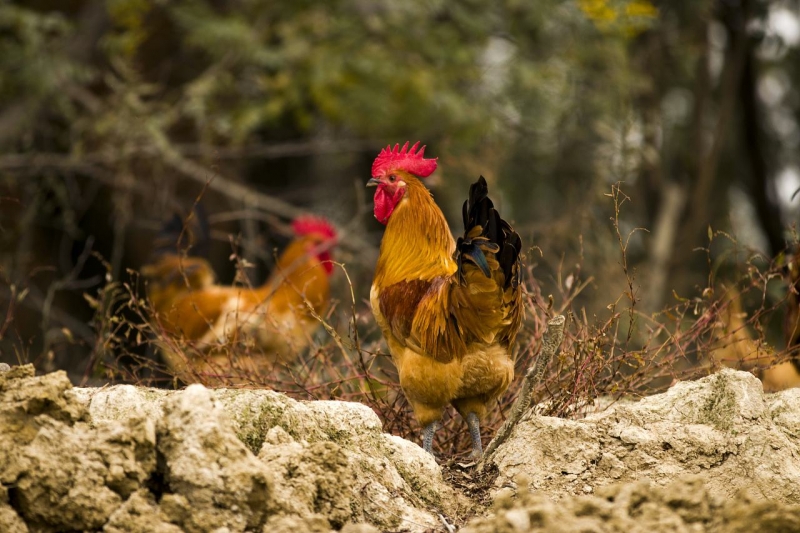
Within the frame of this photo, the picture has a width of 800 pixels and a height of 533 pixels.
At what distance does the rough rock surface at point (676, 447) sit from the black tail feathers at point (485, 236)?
2.39 ft

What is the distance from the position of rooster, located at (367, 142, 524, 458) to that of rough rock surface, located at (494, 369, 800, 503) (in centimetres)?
50

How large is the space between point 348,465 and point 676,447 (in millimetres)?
1416

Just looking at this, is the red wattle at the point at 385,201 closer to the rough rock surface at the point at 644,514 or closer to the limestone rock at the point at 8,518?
the rough rock surface at the point at 644,514

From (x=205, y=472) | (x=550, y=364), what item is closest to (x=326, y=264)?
(x=550, y=364)

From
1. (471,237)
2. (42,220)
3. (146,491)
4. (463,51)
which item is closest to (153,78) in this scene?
(42,220)

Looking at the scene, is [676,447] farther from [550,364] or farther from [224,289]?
[224,289]

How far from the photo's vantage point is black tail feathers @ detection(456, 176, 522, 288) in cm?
436

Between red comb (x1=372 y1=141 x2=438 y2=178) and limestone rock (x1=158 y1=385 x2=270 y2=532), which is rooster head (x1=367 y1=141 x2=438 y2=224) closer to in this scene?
red comb (x1=372 y1=141 x2=438 y2=178)

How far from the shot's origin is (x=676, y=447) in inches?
158

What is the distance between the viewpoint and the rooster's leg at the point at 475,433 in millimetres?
4520

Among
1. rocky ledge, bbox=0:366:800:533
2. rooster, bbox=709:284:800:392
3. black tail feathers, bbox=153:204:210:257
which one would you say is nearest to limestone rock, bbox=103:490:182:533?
rocky ledge, bbox=0:366:800:533

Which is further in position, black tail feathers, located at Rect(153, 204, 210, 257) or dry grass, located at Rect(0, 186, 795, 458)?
black tail feathers, located at Rect(153, 204, 210, 257)

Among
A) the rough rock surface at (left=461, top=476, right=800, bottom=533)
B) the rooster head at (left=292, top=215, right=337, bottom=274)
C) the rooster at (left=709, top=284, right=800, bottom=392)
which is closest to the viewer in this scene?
the rough rock surface at (left=461, top=476, right=800, bottom=533)

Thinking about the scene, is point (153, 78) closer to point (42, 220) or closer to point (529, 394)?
point (42, 220)
